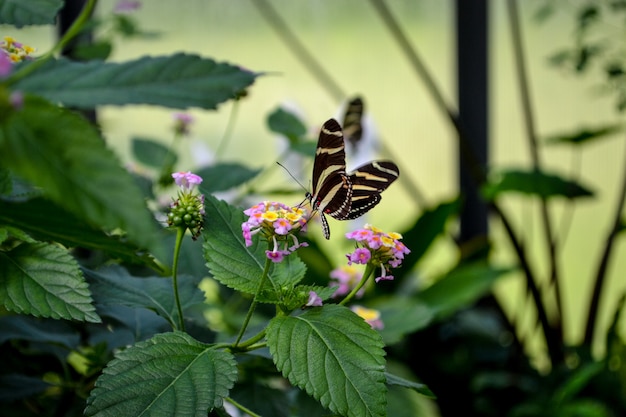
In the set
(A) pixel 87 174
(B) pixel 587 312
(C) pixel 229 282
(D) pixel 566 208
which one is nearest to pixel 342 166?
(C) pixel 229 282

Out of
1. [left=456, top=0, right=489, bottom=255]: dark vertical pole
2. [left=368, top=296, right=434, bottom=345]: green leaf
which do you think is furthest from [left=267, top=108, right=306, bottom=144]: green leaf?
[left=456, top=0, right=489, bottom=255]: dark vertical pole

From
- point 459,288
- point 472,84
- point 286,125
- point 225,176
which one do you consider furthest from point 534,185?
point 225,176

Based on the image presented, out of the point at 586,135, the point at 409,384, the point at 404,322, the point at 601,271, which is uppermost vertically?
the point at 409,384

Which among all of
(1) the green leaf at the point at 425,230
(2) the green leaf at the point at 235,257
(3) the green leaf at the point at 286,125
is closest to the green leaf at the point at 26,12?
(2) the green leaf at the point at 235,257

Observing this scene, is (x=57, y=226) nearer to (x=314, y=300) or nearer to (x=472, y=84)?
(x=314, y=300)

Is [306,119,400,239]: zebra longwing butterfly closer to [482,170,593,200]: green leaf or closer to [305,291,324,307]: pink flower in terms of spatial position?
[305,291,324,307]: pink flower
